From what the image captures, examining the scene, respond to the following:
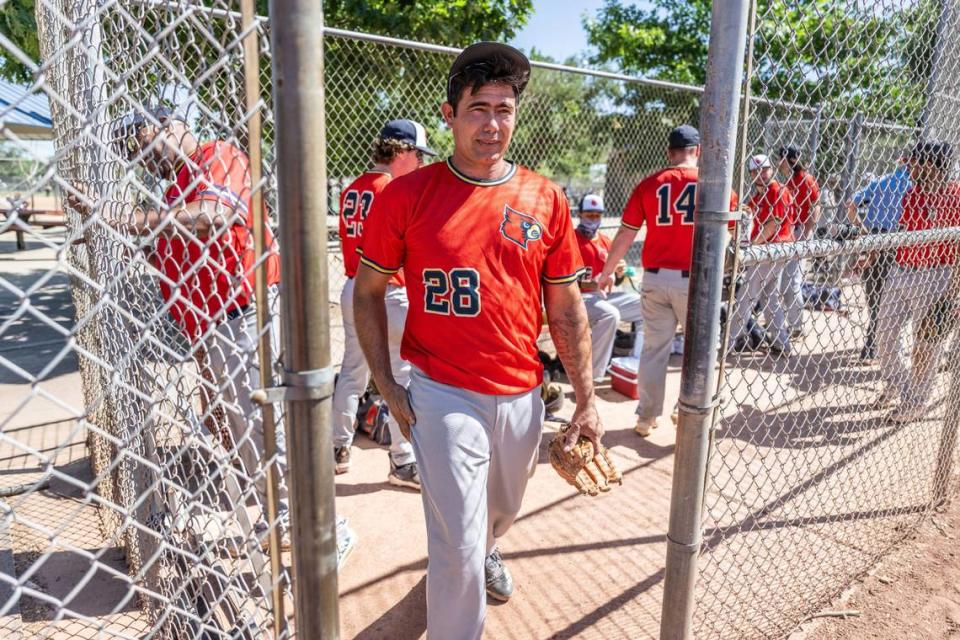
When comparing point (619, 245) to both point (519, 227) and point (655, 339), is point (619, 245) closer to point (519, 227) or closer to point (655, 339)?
point (655, 339)

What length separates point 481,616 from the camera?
7.32ft

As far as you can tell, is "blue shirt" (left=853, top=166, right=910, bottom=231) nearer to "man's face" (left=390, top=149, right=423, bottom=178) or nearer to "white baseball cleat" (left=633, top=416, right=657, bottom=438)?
"white baseball cleat" (left=633, top=416, right=657, bottom=438)

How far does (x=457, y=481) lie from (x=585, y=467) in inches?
20.5

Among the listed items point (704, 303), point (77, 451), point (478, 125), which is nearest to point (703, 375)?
point (704, 303)

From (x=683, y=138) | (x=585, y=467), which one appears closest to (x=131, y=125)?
(x=585, y=467)

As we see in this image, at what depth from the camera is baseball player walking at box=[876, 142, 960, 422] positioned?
12.1 feet

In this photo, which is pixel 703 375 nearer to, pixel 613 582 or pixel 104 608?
pixel 613 582

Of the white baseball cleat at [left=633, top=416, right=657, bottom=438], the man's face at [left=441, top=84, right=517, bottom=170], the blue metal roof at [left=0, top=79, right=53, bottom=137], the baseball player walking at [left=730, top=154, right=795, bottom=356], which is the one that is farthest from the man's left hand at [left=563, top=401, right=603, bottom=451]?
the blue metal roof at [left=0, top=79, right=53, bottom=137]

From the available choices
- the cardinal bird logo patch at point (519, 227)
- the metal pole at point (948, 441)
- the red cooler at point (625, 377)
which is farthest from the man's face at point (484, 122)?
the red cooler at point (625, 377)

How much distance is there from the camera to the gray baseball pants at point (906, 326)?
4.32 metres

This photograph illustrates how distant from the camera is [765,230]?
5.22 metres

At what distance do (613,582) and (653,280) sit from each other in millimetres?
2369

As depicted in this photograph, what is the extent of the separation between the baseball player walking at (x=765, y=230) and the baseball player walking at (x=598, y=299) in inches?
40.2

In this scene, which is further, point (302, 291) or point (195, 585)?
point (195, 585)
